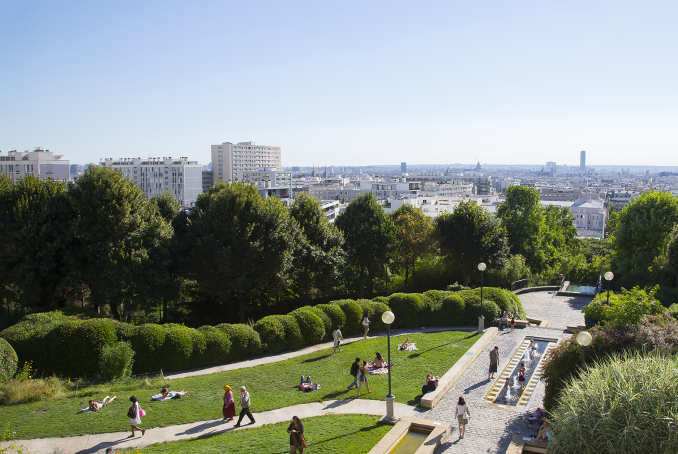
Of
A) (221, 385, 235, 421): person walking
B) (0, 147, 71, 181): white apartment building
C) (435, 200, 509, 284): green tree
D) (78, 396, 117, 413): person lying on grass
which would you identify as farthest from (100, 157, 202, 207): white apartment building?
(221, 385, 235, 421): person walking

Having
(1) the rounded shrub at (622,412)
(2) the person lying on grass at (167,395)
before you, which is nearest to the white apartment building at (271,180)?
(2) the person lying on grass at (167,395)

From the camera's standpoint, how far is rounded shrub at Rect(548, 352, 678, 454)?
469 inches

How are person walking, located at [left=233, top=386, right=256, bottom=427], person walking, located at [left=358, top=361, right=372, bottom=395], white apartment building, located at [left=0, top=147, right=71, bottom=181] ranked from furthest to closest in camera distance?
white apartment building, located at [left=0, top=147, right=71, bottom=181] → person walking, located at [left=358, top=361, right=372, bottom=395] → person walking, located at [left=233, top=386, right=256, bottom=427]

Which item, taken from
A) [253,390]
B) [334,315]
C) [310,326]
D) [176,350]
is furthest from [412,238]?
[253,390]

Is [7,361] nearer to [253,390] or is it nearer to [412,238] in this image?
[253,390]

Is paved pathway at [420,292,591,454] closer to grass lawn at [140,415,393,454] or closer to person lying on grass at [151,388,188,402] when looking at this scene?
grass lawn at [140,415,393,454]

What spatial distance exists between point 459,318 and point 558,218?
106 feet

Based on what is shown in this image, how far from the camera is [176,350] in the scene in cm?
2316

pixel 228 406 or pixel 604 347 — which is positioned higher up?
pixel 604 347

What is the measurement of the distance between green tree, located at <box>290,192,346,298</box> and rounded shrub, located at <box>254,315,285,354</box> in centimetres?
939

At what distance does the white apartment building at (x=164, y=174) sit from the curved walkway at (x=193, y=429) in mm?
151970

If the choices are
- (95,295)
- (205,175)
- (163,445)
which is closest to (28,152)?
(205,175)

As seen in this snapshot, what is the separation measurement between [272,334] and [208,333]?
10.8ft

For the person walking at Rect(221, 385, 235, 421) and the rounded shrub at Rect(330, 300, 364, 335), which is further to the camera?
the rounded shrub at Rect(330, 300, 364, 335)
